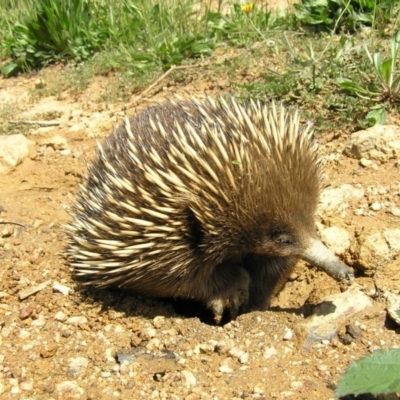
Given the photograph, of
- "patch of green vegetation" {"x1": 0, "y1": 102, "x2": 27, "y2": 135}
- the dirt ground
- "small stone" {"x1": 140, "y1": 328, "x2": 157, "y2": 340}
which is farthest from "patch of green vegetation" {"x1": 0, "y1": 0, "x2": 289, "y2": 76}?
"small stone" {"x1": 140, "y1": 328, "x2": 157, "y2": 340}

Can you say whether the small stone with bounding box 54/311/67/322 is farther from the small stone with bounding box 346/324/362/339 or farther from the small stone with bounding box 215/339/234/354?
the small stone with bounding box 346/324/362/339

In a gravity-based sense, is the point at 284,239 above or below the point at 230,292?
above

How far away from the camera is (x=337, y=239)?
3.37 metres

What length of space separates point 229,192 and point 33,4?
4.05 metres

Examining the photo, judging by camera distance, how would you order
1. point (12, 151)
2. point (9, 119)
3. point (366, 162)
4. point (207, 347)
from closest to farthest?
point (207, 347) → point (366, 162) → point (12, 151) → point (9, 119)

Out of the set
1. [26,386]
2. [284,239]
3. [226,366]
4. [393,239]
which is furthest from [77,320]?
[393,239]

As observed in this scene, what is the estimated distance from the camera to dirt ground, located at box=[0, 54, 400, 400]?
2600 millimetres

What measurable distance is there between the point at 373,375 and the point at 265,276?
4.52 ft

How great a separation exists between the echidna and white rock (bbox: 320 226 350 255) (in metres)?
0.25

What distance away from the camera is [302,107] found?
169 inches

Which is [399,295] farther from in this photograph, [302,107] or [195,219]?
[302,107]

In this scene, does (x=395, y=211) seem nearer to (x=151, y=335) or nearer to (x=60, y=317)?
(x=151, y=335)

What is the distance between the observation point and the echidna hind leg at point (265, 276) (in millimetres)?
3334

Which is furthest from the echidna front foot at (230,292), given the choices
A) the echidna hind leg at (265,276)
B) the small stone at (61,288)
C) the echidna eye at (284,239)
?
the small stone at (61,288)
